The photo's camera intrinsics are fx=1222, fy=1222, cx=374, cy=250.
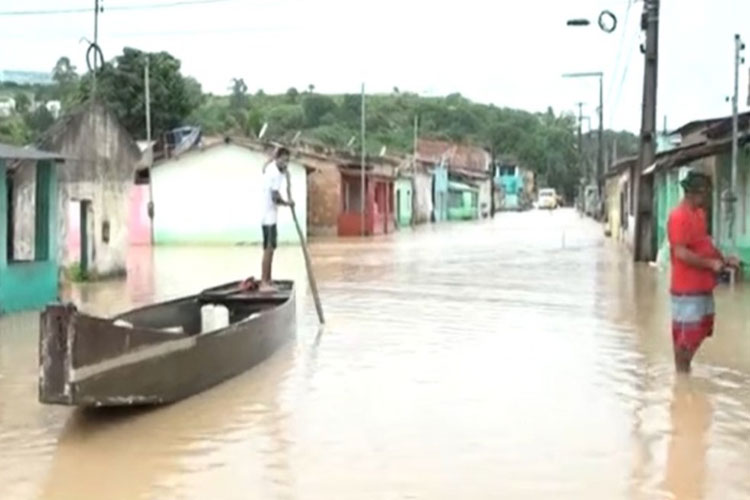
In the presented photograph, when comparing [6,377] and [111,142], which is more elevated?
[111,142]

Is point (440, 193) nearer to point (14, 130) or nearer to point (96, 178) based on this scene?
point (14, 130)

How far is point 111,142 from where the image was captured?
76.6 feet

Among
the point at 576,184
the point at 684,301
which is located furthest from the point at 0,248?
the point at 576,184

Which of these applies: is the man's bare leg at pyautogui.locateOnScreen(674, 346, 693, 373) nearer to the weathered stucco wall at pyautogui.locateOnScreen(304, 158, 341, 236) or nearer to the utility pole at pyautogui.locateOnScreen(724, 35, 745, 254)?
the utility pole at pyautogui.locateOnScreen(724, 35, 745, 254)

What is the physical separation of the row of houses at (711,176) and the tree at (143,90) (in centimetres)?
2169

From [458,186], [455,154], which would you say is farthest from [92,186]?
[455,154]

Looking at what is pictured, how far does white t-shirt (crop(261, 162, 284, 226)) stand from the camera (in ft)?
49.0

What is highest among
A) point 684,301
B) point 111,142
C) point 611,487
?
point 111,142

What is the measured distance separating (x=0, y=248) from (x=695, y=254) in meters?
9.83

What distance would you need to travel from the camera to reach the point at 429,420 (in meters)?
9.22

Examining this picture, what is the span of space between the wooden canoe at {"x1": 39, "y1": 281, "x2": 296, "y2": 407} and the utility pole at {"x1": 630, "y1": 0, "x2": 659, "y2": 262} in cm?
1655

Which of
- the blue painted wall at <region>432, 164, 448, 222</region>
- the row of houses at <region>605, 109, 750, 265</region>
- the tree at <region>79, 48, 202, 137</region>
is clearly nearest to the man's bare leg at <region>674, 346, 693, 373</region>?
the row of houses at <region>605, 109, 750, 265</region>

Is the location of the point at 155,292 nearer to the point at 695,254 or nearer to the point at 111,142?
the point at 111,142

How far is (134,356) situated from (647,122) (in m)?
20.7
